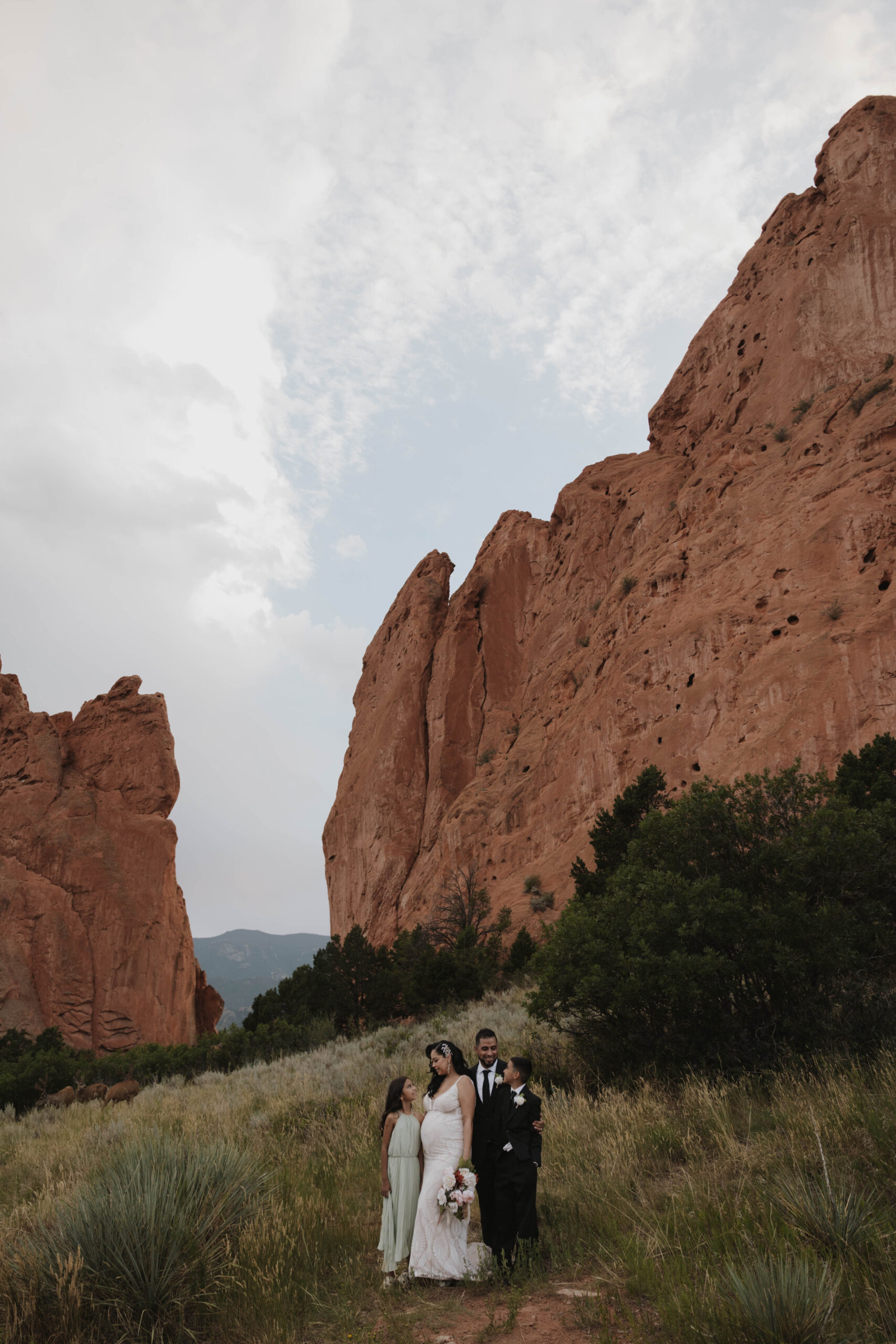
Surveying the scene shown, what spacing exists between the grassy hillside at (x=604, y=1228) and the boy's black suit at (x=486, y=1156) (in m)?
0.41

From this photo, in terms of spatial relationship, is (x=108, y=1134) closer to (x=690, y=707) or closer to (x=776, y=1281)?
(x=776, y=1281)

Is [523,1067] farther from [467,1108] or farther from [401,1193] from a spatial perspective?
[401,1193]

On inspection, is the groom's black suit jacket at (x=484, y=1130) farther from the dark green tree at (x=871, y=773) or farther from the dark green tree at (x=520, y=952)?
the dark green tree at (x=520, y=952)

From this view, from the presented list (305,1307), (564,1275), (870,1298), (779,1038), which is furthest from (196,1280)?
(779,1038)

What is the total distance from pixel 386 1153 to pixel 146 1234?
1.77m

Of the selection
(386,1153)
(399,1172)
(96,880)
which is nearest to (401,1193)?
(399,1172)

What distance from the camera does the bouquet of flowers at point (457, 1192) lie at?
5.20 m

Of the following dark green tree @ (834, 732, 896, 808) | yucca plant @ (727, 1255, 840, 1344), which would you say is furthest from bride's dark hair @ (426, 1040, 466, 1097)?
dark green tree @ (834, 732, 896, 808)

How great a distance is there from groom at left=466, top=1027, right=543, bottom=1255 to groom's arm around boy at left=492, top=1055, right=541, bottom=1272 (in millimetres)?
42

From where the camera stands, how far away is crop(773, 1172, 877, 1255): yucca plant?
4.07 m

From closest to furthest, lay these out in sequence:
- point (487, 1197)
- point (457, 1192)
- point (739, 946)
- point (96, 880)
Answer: point (457, 1192)
point (487, 1197)
point (739, 946)
point (96, 880)

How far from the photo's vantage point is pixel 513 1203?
5539 millimetres

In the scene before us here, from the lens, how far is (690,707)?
2570cm

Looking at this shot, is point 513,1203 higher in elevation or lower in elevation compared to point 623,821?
lower
